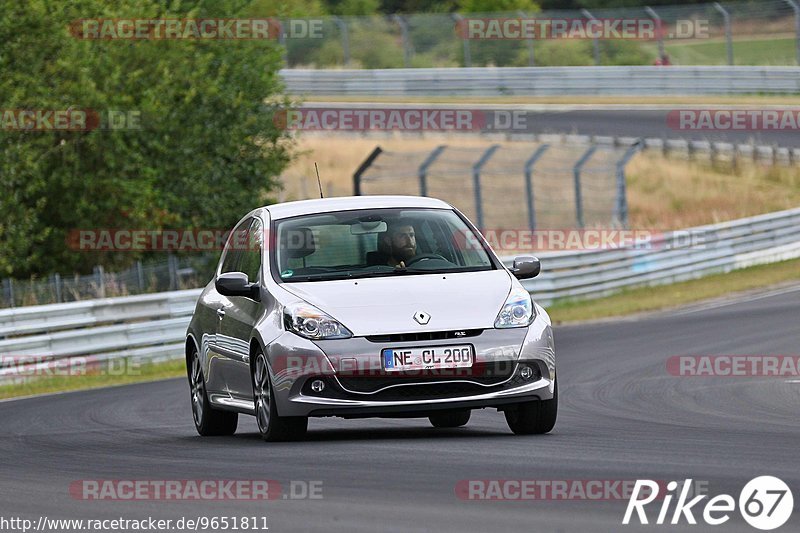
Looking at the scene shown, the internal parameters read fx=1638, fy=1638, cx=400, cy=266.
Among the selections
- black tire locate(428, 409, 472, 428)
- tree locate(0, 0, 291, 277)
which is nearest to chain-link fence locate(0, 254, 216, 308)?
tree locate(0, 0, 291, 277)

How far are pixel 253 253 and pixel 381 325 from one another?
5.88ft

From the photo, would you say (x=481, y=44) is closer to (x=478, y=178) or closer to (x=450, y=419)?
(x=478, y=178)

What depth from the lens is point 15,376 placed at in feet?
63.6

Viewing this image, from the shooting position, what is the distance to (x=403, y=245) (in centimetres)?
1052

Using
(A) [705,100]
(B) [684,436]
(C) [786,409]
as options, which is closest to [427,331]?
(B) [684,436]

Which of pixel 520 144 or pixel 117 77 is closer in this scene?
pixel 117 77

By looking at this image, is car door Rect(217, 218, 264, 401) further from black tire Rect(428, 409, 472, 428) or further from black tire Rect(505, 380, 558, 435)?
black tire Rect(505, 380, 558, 435)

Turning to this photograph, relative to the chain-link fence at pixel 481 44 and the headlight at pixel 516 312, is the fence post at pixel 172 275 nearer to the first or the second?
the headlight at pixel 516 312

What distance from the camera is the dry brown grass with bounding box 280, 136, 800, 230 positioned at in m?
38.1

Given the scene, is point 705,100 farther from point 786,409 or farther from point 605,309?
point 786,409

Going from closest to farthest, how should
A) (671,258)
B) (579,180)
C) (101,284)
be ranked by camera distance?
(101,284), (671,258), (579,180)

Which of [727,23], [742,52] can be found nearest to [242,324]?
[727,23]

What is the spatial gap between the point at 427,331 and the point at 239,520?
111 inches

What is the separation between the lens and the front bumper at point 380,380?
31.3 ft
